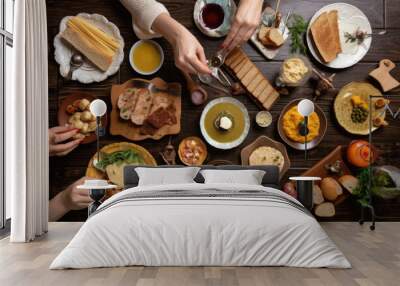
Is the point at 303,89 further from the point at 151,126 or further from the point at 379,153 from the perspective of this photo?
the point at 151,126

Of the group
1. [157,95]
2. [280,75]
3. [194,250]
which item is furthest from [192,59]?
[194,250]

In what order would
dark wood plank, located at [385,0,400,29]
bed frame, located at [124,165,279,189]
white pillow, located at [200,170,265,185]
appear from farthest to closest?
dark wood plank, located at [385,0,400,29] → bed frame, located at [124,165,279,189] → white pillow, located at [200,170,265,185]

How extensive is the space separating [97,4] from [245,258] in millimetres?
3630

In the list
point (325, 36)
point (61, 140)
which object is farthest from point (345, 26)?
Answer: point (61, 140)

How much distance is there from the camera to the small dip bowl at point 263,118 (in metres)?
6.19

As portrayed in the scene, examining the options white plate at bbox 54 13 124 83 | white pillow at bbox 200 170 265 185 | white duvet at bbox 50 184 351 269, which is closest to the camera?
white duvet at bbox 50 184 351 269

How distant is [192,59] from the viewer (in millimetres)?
5957

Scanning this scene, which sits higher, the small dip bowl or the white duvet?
the small dip bowl

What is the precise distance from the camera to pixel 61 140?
6.09m

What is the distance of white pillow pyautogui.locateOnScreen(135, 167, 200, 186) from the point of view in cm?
561

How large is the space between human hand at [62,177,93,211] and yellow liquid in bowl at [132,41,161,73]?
4.50 feet

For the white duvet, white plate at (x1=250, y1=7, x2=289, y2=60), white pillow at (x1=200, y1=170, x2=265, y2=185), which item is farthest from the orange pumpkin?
the white duvet

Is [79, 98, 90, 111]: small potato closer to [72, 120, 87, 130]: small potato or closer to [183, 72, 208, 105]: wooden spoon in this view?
[72, 120, 87, 130]: small potato

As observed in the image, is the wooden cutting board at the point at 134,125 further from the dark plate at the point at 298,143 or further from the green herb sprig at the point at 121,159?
the dark plate at the point at 298,143
